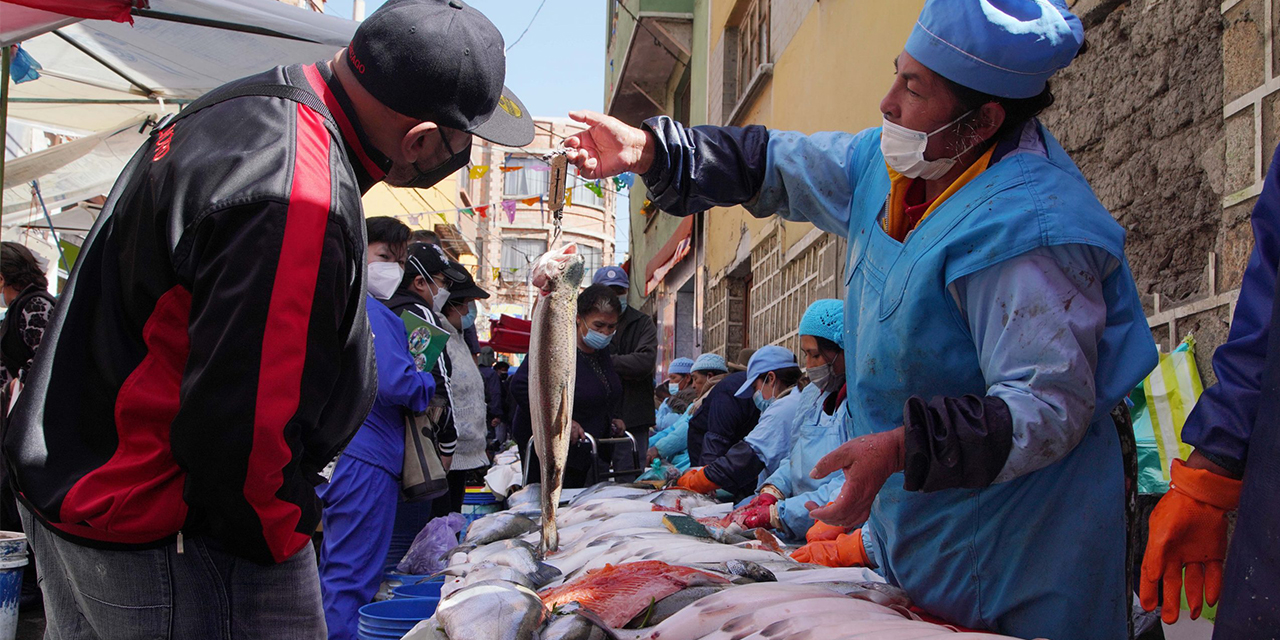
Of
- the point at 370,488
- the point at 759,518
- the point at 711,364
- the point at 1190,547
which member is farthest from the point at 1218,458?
the point at 711,364

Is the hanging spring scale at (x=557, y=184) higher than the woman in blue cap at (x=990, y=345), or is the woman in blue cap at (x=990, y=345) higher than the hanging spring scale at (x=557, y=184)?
the hanging spring scale at (x=557, y=184)

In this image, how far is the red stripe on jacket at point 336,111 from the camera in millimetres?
1790

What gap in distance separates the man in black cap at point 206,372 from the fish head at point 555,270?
2.49 feet

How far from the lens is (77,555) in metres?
1.58

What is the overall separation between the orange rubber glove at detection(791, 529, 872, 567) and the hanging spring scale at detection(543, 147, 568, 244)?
1.89 metres

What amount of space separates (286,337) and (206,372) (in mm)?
127

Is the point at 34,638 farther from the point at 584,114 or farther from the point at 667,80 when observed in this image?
the point at 667,80

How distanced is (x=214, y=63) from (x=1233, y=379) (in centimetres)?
599

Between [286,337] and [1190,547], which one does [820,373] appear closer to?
[1190,547]

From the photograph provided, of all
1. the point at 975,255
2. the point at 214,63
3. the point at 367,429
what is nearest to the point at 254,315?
the point at 975,255

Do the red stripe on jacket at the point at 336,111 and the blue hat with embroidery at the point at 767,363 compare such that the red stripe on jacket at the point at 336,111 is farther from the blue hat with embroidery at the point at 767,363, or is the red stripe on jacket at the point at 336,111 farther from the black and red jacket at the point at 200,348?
the blue hat with embroidery at the point at 767,363

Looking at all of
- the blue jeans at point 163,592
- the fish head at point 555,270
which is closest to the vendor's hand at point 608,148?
the fish head at point 555,270

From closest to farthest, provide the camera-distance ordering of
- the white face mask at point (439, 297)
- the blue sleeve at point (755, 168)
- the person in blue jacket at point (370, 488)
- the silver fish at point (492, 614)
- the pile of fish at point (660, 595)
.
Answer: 1. the pile of fish at point (660, 595)
2. the blue sleeve at point (755, 168)
3. the silver fish at point (492, 614)
4. the person in blue jacket at point (370, 488)
5. the white face mask at point (439, 297)

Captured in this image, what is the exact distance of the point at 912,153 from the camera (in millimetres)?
1960
